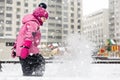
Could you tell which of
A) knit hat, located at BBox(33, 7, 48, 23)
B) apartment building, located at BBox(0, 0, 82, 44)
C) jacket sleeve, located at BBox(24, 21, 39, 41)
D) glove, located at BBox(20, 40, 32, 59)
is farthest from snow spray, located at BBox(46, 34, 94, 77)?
apartment building, located at BBox(0, 0, 82, 44)

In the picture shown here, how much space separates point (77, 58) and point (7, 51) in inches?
675

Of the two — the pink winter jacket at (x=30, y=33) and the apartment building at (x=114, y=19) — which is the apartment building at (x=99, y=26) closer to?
the apartment building at (x=114, y=19)

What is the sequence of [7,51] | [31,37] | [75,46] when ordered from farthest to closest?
[7,51] < [75,46] < [31,37]

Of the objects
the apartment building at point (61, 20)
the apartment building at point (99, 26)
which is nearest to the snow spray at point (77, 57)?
the apartment building at point (61, 20)

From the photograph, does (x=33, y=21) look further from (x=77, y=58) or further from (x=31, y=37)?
(x=77, y=58)

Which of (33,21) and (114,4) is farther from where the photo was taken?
(114,4)

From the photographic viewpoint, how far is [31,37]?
6.34 meters

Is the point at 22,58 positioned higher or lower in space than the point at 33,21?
lower

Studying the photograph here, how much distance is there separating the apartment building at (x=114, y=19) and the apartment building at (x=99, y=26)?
3.13 m

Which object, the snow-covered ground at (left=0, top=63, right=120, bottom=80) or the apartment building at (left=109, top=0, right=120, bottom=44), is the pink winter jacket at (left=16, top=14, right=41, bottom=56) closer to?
the snow-covered ground at (left=0, top=63, right=120, bottom=80)

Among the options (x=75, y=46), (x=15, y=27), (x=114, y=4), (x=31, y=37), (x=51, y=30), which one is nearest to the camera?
(x=31, y=37)

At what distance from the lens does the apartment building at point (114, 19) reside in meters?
122

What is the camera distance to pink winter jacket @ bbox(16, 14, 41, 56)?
20.9ft

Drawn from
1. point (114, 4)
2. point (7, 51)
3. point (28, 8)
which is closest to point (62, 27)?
point (28, 8)
